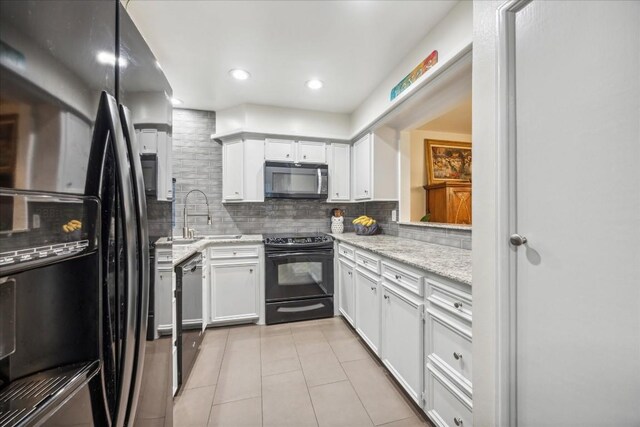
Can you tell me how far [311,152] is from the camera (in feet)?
10.7

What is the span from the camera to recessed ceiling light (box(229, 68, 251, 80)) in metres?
2.44

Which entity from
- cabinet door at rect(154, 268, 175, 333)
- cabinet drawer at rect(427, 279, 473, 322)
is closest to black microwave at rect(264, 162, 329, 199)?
cabinet drawer at rect(427, 279, 473, 322)

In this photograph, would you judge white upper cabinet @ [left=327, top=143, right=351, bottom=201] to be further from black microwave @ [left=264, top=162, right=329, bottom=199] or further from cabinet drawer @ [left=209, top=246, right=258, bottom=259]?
cabinet drawer @ [left=209, top=246, right=258, bottom=259]

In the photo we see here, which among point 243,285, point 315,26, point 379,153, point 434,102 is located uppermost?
point 315,26

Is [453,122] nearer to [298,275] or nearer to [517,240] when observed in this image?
[298,275]

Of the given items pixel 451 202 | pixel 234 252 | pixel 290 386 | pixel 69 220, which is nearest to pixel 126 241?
pixel 69 220

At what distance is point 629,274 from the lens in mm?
632

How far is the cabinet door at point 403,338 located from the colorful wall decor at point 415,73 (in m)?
1.64

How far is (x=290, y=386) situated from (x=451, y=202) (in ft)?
9.41

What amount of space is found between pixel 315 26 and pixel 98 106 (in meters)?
1.83

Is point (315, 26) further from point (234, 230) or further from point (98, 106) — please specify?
point (234, 230)

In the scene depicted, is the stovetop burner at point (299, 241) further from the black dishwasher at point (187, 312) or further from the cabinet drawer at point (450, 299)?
the cabinet drawer at point (450, 299)

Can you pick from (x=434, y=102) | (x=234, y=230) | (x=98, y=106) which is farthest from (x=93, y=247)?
(x=234, y=230)

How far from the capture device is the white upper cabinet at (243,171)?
311 centimetres
